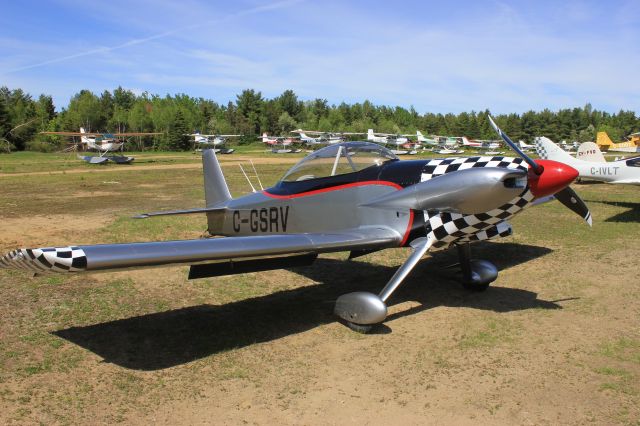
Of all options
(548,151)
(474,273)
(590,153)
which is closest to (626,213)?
(548,151)

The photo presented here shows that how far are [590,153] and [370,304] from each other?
1827 cm

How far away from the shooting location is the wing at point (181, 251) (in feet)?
13.3

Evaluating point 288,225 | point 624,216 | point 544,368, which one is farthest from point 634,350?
point 624,216

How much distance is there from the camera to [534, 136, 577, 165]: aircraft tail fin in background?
55.0ft

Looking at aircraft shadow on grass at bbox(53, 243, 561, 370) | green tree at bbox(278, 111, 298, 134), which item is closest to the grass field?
aircraft shadow on grass at bbox(53, 243, 561, 370)

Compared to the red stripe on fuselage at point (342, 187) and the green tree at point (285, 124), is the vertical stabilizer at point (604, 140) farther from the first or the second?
the green tree at point (285, 124)

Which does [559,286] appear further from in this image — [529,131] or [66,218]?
[529,131]

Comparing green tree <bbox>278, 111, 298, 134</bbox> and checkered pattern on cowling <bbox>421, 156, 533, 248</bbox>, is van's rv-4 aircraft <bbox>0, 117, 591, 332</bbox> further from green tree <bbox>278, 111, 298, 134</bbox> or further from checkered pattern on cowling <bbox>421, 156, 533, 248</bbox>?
green tree <bbox>278, 111, 298, 134</bbox>

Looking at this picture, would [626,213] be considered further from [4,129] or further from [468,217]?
[4,129]

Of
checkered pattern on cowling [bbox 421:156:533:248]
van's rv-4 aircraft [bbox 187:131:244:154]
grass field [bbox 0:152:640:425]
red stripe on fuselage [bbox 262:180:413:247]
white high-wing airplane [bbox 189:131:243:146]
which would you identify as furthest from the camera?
van's rv-4 aircraft [bbox 187:131:244:154]

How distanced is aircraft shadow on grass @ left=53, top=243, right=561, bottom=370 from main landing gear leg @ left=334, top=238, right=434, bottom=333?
12.5 inches

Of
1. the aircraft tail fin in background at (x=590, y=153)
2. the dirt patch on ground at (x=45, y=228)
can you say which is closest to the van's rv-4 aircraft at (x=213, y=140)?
the aircraft tail fin in background at (x=590, y=153)

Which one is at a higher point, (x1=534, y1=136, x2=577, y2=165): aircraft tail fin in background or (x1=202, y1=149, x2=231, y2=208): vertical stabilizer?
(x1=534, y1=136, x2=577, y2=165): aircraft tail fin in background

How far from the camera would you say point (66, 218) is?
44.9ft
